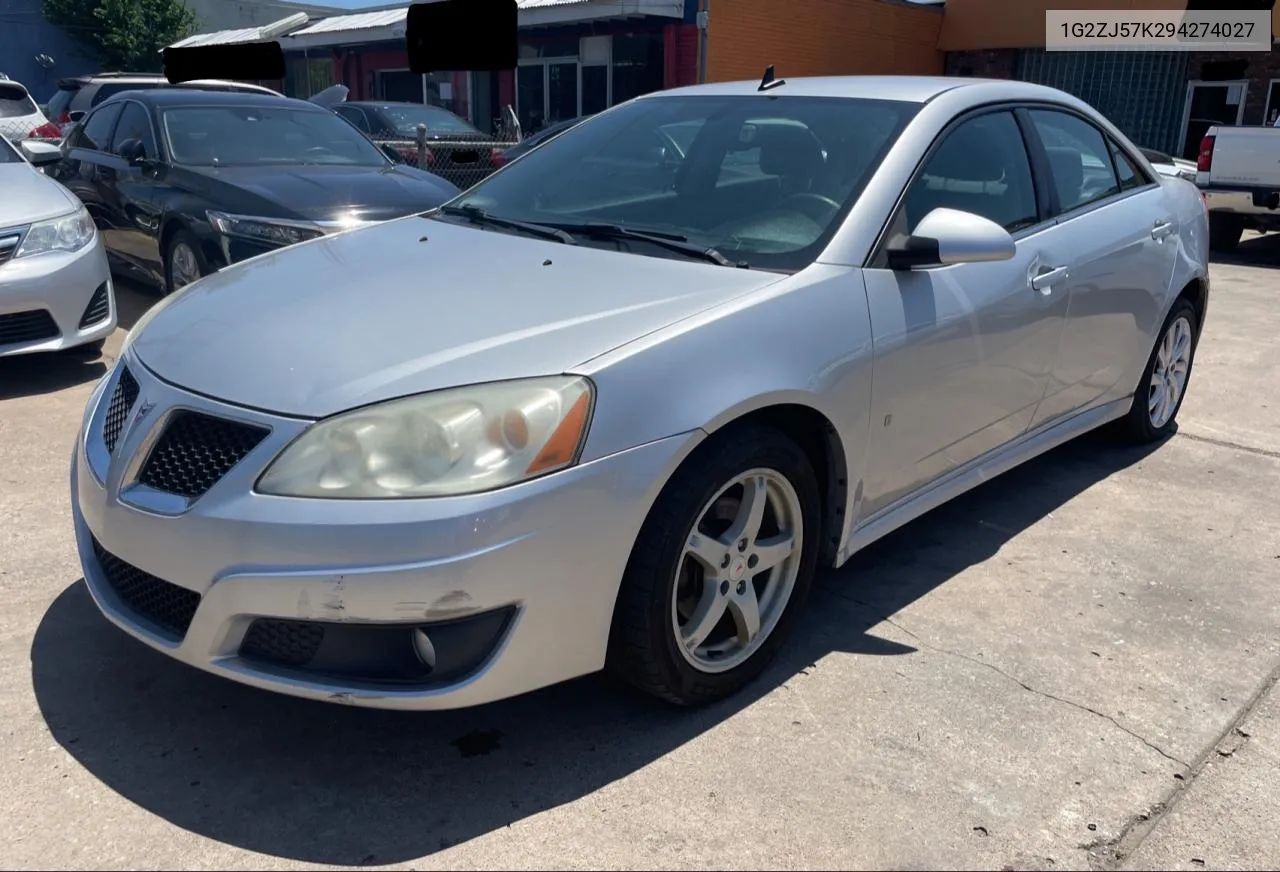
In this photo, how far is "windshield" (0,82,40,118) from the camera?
493 inches

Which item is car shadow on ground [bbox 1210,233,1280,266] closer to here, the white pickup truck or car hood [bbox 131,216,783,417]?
the white pickup truck

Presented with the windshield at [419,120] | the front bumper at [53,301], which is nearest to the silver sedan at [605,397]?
the front bumper at [53,301]

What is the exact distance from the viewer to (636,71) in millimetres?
21016

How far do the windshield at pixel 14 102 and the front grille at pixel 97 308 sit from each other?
850 centimetres

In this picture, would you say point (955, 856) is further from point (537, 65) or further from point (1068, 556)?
point (537, 65)

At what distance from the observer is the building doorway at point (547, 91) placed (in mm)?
22641

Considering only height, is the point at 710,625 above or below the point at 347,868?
above

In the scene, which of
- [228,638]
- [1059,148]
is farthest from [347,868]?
[1059,148]

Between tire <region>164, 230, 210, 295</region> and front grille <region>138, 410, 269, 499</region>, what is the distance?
430cm

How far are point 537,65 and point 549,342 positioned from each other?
22383 millimetres

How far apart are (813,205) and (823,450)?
0.74 m

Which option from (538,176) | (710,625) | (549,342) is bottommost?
(710,625)

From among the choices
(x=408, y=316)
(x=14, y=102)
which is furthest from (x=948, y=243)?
(x=14, y=102)

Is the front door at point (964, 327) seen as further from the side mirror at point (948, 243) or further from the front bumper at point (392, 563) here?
the front bumper at point (392, 563)
